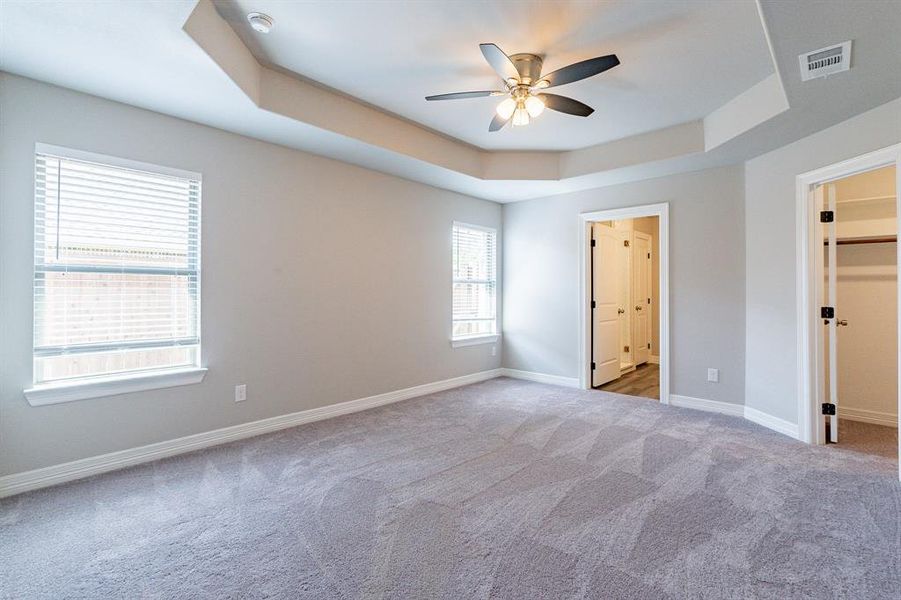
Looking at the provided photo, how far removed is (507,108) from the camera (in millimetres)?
2938

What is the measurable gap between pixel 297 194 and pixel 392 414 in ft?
7.51

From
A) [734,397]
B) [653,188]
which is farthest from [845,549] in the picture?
[653,188]

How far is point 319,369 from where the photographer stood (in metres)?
4.00

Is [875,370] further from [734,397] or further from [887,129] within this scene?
[887,129]

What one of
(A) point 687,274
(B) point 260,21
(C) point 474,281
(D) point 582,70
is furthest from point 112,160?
(A) point 687,274

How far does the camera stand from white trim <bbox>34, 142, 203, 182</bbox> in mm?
2637

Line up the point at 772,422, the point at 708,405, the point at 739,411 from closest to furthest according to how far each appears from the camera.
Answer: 1. the point at 772,422
2. the point at 739,411
3. the point at 708,405

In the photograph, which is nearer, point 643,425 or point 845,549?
point 845,549

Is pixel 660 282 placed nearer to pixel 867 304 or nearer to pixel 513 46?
pixel 867 304

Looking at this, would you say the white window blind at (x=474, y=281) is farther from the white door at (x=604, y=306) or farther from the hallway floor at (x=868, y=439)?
the hallway floor at (x=868, y=439)

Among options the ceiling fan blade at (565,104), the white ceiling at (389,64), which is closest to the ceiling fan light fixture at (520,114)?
the ceiling fan blade at (565,104)

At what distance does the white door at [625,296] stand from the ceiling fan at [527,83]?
353cm

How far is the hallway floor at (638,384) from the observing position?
5098 mm

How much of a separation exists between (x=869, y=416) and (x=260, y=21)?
584 centimetres
